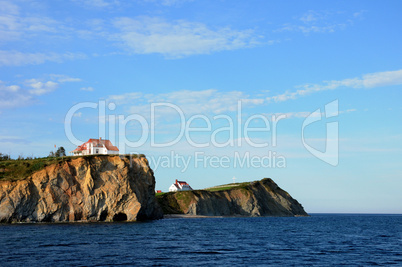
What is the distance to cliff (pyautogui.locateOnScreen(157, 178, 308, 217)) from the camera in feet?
421

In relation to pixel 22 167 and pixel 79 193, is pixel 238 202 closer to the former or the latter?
pixel 79 193

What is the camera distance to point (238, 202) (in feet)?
473

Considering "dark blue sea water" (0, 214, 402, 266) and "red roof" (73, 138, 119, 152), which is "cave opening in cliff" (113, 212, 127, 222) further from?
"dark blue sea water" (0, 214, 402, 266)

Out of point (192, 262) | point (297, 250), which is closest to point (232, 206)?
point (297, 250)

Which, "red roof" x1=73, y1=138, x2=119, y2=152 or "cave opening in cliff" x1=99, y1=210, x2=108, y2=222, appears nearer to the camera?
"cave opening in cliff" x1=99, y1=210, x2=108, y2=222

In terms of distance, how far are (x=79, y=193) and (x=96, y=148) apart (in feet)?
79.9

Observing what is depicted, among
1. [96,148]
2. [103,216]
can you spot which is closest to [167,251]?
[103,216]

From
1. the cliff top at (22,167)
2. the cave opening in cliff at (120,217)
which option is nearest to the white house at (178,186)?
the cave opening in cliff at (120,217)

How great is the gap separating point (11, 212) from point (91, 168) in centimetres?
1740

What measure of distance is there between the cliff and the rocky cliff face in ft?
128

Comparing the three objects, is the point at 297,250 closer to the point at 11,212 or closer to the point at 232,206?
the point at 11,212

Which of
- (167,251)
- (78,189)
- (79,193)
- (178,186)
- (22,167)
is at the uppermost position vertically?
(22,167)

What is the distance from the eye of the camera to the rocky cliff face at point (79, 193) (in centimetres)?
7319

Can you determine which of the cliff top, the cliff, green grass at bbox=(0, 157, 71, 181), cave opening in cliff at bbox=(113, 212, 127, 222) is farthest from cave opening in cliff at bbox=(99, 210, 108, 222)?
the cliff
